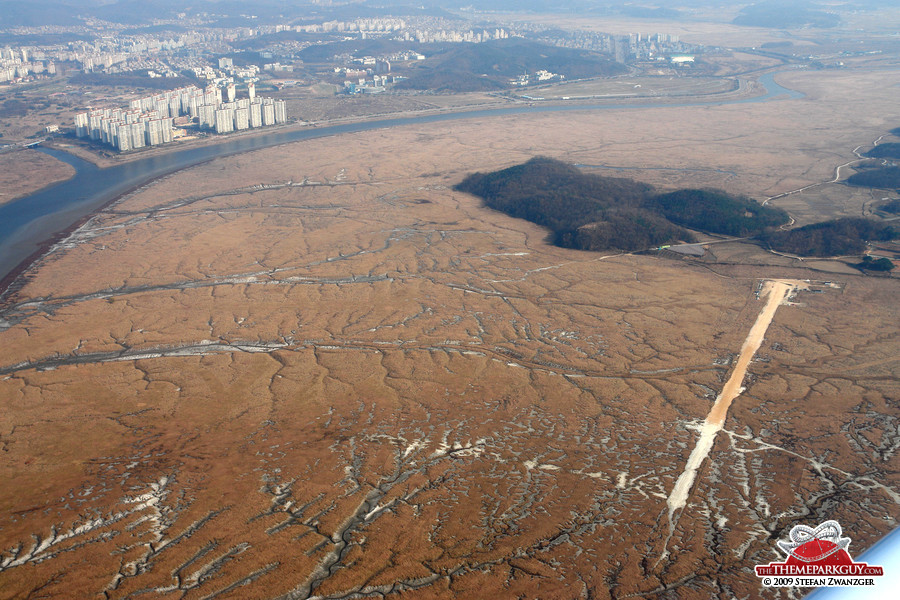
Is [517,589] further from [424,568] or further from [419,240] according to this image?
[419,240]

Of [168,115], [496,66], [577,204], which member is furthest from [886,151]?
[168,115]

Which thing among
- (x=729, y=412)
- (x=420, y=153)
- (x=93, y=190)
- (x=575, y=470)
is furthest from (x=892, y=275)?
(x=93, y=190)

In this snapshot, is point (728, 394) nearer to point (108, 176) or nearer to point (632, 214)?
point (632, 214)
